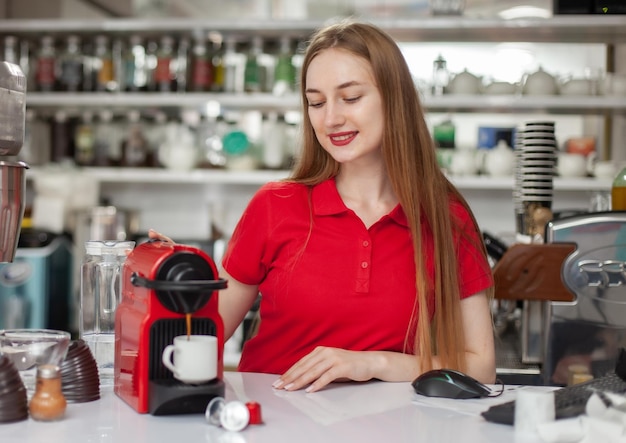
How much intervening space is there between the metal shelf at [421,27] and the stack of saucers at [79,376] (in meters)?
2.74

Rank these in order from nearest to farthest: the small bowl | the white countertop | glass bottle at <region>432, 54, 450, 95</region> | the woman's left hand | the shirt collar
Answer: the white countertop
the small bowl
the woman's left hand
the shirt collar
glass bottle at <region>432, 54, 450, 95</region>

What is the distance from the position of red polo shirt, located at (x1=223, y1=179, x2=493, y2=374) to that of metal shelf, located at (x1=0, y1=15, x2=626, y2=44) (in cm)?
200

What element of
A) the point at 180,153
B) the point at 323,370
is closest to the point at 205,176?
the point at 180,153

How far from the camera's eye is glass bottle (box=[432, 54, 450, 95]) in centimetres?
385

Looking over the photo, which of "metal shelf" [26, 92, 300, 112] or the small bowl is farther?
"metal shelf" [26, 92, 300, 112]

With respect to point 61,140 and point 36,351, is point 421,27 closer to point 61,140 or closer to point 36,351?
point 61,140

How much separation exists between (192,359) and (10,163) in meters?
0.40

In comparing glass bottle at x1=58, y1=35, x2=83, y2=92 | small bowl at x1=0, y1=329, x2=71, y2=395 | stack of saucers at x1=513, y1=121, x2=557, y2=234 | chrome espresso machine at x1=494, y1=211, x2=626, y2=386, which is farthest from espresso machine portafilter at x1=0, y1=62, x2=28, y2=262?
glass bottle at x1=58, y1=35, x2=83, y2=92

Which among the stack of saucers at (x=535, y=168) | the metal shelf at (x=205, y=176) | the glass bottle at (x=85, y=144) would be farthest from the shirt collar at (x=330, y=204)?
the glass bottle at (x=85, y=144)

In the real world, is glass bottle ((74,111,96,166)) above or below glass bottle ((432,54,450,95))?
below

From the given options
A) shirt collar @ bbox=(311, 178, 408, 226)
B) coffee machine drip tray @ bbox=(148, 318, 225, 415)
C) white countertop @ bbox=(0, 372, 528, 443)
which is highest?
shirt collar @ bbox=(311, 178, 408, 226)

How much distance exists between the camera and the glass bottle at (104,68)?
13.3 ft

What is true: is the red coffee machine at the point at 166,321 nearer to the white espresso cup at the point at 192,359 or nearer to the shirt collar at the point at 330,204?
the white espresso cup at the point at 192,359

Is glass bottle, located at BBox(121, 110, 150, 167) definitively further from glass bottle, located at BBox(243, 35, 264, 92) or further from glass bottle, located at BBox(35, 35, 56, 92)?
glass bottle, located at BBox(243, 35, 264, 92)
